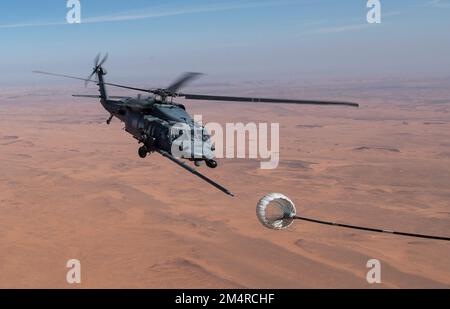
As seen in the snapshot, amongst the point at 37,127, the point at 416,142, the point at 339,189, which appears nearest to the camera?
the point at 339,189

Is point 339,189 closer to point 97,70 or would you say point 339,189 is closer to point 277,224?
point 97,70

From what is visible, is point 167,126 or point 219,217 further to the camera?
point 219,217

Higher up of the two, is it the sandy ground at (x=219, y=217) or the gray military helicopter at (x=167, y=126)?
the gray military helicopter at (x=167, y=126)

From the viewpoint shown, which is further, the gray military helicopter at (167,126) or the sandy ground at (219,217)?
the sandy ground at (219,217)

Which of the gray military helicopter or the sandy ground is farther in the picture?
the sandy ground

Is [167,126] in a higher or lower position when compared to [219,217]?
higher

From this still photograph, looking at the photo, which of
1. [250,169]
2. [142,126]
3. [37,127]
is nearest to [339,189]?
[250,169]

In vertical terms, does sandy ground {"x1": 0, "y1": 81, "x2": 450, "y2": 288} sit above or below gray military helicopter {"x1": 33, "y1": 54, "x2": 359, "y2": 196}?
below
